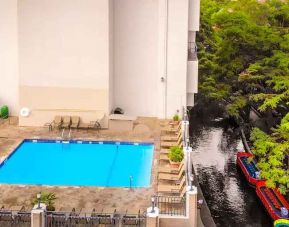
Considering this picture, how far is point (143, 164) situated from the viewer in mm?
20156

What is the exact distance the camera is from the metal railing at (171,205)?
1506cm

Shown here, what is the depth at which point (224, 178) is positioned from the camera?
2581 centimetres

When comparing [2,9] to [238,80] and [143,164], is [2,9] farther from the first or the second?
[238,80]

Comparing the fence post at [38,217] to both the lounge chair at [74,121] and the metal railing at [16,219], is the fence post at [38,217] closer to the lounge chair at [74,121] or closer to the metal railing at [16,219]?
the metal railing at [16,219]

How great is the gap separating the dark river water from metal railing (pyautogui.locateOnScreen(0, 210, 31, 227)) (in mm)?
9504

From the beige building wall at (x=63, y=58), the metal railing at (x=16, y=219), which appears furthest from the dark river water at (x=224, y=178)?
the metal railing at (x=16, y=219)

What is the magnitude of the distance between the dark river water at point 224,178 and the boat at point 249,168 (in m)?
0.40

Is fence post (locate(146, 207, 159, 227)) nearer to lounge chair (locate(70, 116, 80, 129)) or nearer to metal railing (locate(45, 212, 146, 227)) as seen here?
metal railing (locate(45, 212, 146, 227))

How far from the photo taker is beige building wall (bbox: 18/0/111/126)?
76.7 feet

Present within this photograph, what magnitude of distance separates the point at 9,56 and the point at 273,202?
13.7m

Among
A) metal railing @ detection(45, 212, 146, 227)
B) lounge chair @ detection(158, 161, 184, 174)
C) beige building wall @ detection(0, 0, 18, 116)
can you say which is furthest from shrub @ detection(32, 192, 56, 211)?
beige building wall @ detection(0, 0, 18, 116)

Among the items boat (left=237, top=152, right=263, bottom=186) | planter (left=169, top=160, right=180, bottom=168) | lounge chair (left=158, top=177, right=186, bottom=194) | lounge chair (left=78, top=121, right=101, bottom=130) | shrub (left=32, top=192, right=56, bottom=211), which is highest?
lounge chair (left=78, top=121, right=101, bottom=130)

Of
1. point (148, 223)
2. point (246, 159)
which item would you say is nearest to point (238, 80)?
point (246, 159)

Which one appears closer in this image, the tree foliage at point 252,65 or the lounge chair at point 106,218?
the lounge chair at point 106,218
